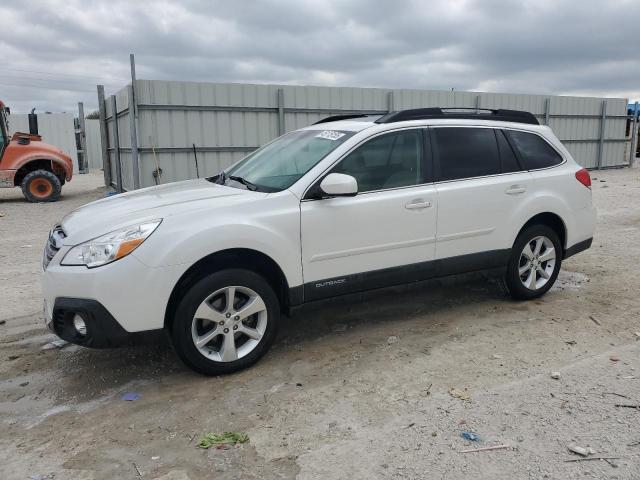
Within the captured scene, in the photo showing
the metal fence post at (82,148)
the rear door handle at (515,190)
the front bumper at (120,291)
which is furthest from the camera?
the metal fence post at (82,148)

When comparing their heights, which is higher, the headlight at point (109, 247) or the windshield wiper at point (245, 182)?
the windshield wiper at point (245, 182)

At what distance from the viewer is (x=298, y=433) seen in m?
3.03

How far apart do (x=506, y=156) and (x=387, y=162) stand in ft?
4.31

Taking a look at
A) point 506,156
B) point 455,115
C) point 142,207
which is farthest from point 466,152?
point 142,207

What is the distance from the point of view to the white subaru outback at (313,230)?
3.40 m

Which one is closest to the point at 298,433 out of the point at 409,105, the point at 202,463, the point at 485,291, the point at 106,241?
the point at 202,463

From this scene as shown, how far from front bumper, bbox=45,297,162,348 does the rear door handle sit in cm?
318

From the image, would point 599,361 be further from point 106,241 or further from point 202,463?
point 106,241

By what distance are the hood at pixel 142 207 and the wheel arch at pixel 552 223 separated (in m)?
2.62

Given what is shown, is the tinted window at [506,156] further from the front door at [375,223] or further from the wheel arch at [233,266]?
the wheel arch at [233,266]

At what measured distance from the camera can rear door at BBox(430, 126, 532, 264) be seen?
4.53 metres

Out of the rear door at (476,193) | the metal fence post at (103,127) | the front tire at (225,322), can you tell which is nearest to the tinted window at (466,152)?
the rear door at (476,193)

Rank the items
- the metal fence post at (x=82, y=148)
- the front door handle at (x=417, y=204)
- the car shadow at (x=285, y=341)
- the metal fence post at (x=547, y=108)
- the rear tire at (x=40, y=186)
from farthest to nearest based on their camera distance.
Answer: the metal fence post at (x=82, y=148)
the metal fence post at (x=547, y=108)
the rear tire at (x=40, y=186)
the front door handle at (x=417, y=204)
the car shadow at (x=285, y=341)

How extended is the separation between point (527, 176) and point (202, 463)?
3.75 metres
